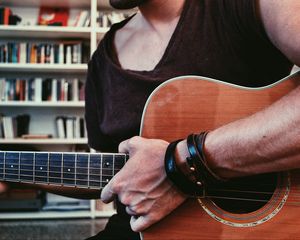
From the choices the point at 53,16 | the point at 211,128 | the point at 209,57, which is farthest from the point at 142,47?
the point at 53,16

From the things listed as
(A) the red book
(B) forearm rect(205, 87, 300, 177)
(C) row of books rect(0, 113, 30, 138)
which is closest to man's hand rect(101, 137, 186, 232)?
(B) forearm rect(205, 87, 300, 177)

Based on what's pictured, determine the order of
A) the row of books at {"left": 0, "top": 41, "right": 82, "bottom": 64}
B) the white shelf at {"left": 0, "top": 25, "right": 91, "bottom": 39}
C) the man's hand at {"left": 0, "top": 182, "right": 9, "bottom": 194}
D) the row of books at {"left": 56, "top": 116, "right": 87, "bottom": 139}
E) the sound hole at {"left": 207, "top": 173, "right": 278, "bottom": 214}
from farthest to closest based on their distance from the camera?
the row of books at {"left": 56, "top": 116, "right": 87, "bottom": 139} < the row of books at {"left": 0, "top": 41, "right": 82, "bottom": 64} < the white shelf at {"left": 0, "top": 25, "right": 91, "bottom": 39} < the man's hand at {"left": 0, "top": 182, "right": 9, "bottom": 194} < the sound hole at {"left": 207, "top": 173, "right": 278, "bottom": 214}

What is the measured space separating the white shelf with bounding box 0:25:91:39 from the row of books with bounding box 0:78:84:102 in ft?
1.39

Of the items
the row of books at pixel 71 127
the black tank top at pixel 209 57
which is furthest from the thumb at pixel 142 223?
the row of books at pixel 71 127

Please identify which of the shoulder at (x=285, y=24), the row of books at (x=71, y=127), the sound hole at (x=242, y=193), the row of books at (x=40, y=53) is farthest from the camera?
the row of books at (x=71, y=127)

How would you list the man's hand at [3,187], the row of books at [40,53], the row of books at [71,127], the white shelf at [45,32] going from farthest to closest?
1. the row of books at [71,127]
2. the row of books at [40,53]
3. the white shelf at [45,32]
4. the man's hand at [3,187]

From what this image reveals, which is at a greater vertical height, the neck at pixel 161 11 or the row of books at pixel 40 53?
the neck at pixel 161 11

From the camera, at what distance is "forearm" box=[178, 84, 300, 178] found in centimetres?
63

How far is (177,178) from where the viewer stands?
0.70 metres

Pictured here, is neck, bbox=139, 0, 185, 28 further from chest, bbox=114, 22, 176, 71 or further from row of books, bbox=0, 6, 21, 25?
row of books, bbox=0, 6, 21, 25

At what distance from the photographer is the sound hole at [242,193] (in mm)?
729

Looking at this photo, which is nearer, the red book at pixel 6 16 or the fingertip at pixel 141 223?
the fingertip at pixel 141 223

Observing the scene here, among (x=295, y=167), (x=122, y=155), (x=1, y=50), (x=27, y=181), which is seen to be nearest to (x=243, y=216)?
(x=295, y=167)

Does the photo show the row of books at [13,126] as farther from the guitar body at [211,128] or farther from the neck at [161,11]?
the guitar body at [211,128]
